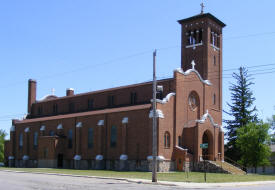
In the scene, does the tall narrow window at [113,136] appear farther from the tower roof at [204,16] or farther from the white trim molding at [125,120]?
the tower roof at [204,16]

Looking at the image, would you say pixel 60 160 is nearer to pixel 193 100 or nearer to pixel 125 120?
pixel 125 120

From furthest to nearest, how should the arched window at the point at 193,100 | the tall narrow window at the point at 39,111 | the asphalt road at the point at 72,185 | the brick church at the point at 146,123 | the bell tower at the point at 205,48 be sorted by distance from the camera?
1. the tall narrow window at the point at 39,111
2. the bell tower at the point at 205,48
3. the arched window at the point at 193,100
4. the brick church at the point at 146,123
5. the asphalt road at the point at 72,185

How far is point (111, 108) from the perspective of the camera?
54.2m

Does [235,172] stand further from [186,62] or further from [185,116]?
[186,62]

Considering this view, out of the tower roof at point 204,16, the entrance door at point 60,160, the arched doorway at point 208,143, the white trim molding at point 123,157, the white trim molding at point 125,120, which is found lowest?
the entrance door at point 60,160

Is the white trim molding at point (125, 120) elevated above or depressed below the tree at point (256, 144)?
above

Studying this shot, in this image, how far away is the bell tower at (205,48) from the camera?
2050 inches

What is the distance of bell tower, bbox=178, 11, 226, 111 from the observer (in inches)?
2050

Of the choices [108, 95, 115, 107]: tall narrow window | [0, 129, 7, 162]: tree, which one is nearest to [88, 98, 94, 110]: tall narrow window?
[108, 95, 115, 107]: tall narrow window

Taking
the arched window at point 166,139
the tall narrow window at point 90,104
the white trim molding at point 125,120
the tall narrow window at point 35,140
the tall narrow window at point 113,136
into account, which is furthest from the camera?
the tall narrow window at point 35,140

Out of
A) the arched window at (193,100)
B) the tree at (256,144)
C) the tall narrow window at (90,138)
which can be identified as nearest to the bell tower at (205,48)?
the arched window at (193,100)

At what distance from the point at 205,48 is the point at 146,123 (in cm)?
1392

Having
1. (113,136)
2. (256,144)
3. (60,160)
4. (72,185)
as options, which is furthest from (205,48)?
(72,185)

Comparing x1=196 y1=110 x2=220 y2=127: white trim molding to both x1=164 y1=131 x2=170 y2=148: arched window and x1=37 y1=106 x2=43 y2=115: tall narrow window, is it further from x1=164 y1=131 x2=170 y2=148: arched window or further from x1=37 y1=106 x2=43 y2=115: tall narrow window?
x1=37 y1=106 x2=43 y2=115: tall narrow window
